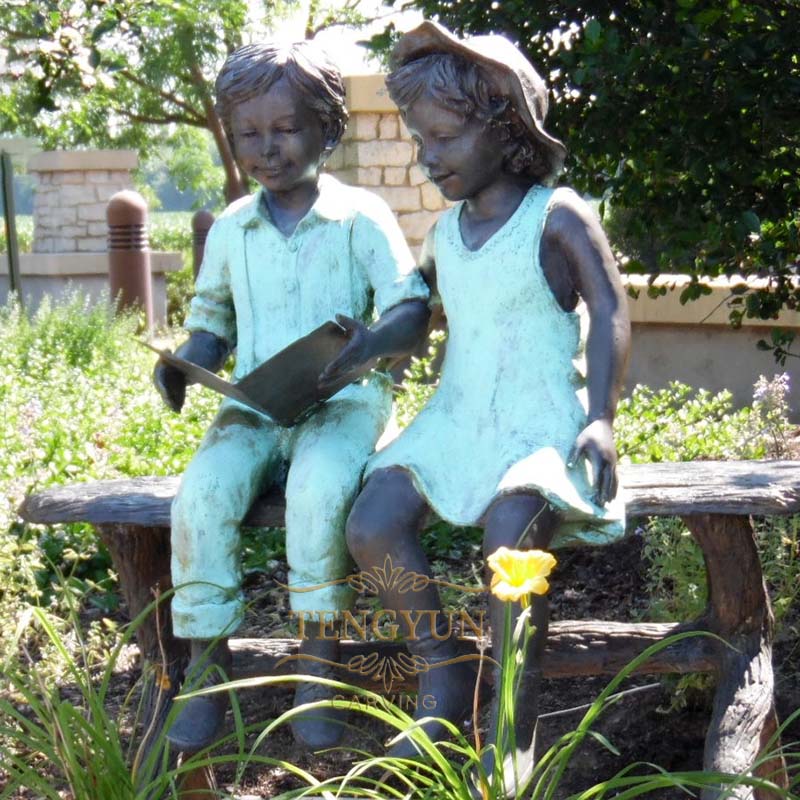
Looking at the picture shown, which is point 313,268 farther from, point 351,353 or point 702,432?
point 702,432

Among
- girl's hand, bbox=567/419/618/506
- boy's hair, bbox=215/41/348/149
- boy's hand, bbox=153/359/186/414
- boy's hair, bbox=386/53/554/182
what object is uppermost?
boy's hair, bbox=215/41/348/149

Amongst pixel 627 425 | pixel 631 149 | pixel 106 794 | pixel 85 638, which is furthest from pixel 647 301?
pixel 106 794

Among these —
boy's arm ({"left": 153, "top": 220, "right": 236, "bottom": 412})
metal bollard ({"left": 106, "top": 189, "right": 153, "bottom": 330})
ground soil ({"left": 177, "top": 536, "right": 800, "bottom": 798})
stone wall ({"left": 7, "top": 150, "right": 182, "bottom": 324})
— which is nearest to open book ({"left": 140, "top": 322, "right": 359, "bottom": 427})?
boy's arm ({"left": 153, "top": 220, "right": 236, "bottom": 412})

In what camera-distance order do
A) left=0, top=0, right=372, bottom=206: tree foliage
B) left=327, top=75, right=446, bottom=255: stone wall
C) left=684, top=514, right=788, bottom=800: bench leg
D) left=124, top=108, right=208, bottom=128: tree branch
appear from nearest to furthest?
left=684, top=514, right=788, bottom=800: bench leg, left=327, top=75, right=446, bottom=255: stone wall, left=0, top=0, right=372, bottom=206: tree foliage, left=124, top=108, right=208, bottom=128: tree branch

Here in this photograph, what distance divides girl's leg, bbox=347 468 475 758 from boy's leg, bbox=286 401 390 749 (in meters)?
0.07

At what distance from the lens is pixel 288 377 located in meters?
2.66

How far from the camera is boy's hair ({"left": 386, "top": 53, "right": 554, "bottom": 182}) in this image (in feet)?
8.27

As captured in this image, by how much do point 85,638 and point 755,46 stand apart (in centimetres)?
260

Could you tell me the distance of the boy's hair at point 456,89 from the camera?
2520 mm

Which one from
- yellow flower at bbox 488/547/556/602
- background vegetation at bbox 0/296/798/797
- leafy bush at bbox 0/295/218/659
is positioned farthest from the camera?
leafy bush at bbox 0/295/218/659

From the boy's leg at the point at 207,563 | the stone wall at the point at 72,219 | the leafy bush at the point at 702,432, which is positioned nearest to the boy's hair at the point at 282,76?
the boy's leg at the point at 207,563

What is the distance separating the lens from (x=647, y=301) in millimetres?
7098

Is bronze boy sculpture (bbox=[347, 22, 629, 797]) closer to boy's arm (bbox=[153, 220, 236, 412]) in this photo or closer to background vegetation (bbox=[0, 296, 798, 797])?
boy's arm (bbox=[153, 220, 236, 412])

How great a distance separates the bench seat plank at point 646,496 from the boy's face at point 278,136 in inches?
25.5
